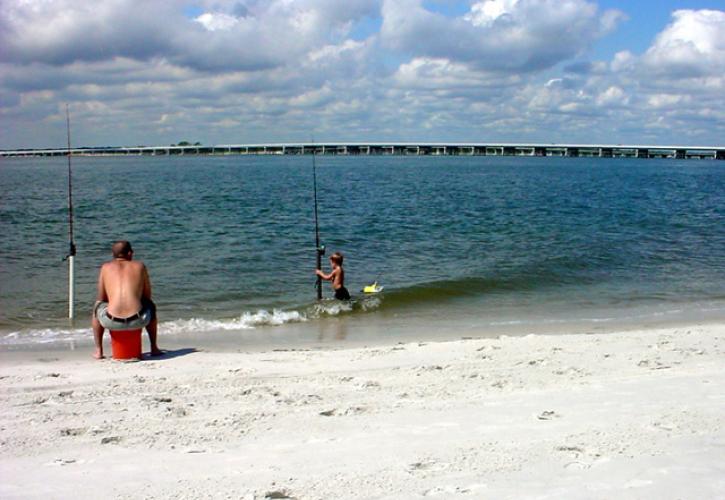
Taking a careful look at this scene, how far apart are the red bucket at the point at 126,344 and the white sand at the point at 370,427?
0.27 meters

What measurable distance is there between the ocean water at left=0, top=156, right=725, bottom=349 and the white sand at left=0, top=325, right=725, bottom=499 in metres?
3.49

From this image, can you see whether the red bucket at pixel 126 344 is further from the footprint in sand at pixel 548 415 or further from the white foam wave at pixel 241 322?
the footprint in sand at pixel 548 415

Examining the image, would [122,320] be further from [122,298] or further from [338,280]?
[338,280]

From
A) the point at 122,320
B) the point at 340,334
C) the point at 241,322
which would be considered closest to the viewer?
the point at 122,320

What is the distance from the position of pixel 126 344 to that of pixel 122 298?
586 mm

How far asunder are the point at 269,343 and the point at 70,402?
4.61 meters

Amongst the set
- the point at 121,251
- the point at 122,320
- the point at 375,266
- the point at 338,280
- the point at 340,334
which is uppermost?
the point at 121,251

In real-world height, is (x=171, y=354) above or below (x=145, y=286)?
below

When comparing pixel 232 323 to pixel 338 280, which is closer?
pixel 232 323

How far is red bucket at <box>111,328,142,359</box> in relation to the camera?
8633 millimetres

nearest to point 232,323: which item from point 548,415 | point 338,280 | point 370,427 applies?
point 338,280

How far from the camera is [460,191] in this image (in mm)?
52688

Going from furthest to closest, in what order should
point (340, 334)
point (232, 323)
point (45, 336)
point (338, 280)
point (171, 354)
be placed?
point (338, 280), point (232, 323), point (340, 334), point (45, 336), point (171, 354)

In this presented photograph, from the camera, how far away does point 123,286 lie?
866cm
